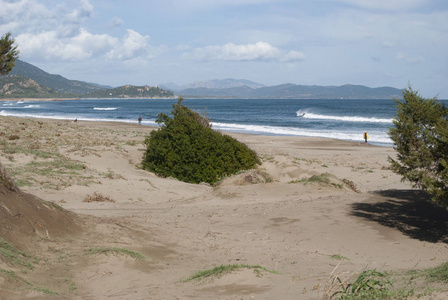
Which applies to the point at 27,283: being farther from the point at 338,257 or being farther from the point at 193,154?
the point at 193,154

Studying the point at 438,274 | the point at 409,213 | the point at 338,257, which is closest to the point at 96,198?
the point at 338,257

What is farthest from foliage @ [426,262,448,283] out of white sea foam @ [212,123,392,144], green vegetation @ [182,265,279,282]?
white sea foam @ [212,123,392,144]

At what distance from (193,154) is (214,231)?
769 centimetres

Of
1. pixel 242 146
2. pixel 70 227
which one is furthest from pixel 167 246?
pixel 242 146

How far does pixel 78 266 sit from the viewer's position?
298 inches

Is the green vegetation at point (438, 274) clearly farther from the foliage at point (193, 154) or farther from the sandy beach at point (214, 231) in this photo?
the foliage at point (193, 154)

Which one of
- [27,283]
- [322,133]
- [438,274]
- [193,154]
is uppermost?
[322,133]

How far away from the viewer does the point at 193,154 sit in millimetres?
18328

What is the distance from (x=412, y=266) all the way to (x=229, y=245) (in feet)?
11.2

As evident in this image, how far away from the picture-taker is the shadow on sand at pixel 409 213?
10.6 meters

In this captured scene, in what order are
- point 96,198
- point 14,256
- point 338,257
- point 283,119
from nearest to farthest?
point 14,256
point 338,257
point 96,198
point 283,119

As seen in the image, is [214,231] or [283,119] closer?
[214,231]

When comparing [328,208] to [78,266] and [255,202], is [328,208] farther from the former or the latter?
[78,266]

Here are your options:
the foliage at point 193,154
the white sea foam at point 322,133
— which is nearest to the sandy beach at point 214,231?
the foliage at point 193,154
